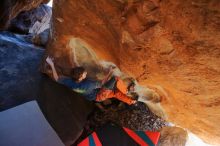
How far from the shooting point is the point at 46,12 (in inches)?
281

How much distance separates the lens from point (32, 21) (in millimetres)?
6805

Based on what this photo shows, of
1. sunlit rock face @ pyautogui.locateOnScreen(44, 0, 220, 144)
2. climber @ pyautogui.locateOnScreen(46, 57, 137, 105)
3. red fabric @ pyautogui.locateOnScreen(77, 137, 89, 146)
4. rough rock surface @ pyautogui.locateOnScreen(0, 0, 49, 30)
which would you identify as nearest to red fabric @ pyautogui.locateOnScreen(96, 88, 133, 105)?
climber @ pyautogui.locateOnScreen(46, 57, 137, 105)

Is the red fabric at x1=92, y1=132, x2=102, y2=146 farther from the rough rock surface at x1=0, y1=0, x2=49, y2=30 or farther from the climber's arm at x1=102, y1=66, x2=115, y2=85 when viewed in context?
the rough rock surface at x1=0, y1=0, x2=49, y2=30

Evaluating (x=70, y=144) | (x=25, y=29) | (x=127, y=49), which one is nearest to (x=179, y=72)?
(x=127, y=49)

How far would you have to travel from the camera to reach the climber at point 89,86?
3.84 metres

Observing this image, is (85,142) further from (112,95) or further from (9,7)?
(9,7)

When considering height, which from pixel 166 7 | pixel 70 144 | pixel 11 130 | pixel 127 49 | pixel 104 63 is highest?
pixel 166 7

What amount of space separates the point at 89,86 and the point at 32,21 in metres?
3.70

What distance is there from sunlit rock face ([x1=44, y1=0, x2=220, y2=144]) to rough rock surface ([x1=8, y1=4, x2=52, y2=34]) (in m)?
3.57

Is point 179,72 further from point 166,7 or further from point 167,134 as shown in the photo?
point 167,134

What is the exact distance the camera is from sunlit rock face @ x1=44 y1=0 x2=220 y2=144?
5.22 ft

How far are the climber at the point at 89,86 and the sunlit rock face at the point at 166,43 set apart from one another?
568 mm

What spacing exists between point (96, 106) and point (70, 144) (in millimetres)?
945

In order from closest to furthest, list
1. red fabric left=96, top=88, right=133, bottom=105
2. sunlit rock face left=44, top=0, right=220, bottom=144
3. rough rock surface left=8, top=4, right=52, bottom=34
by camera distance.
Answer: sunlit rock face left=44, top=0, right=220, bottom=144 → red fabric left=96, top=88, right=133, bottom=105 → rough rock surface left=8, top=4, right=52, bottom=34
